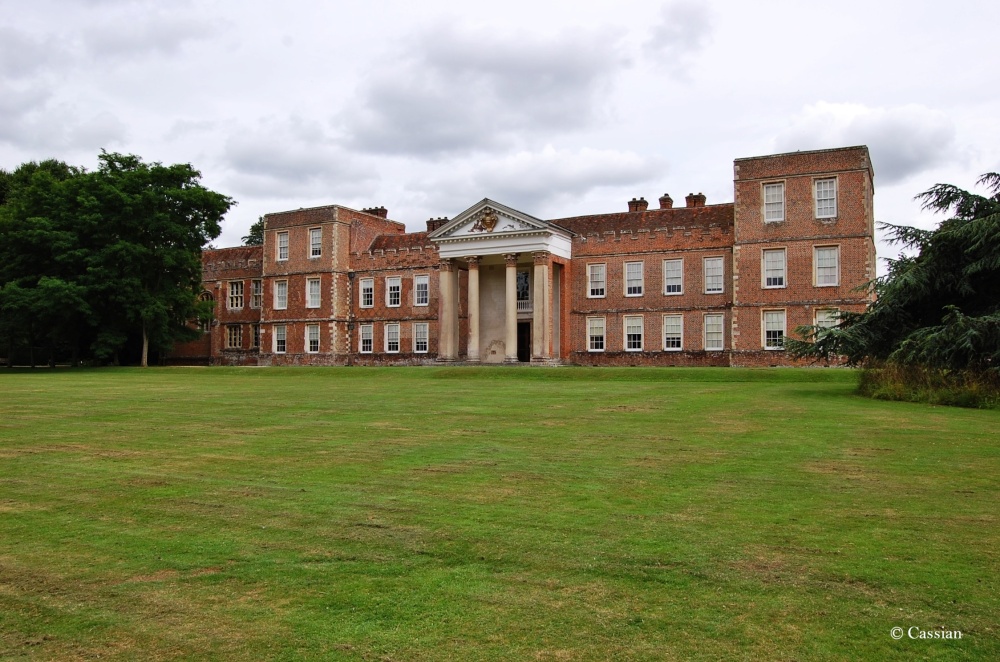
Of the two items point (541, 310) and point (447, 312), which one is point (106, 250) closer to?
point (447, 312)

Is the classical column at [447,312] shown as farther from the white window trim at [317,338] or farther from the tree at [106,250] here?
the tree at [106,250]

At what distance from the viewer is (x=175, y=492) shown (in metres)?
7.66

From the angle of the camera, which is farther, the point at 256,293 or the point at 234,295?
the point at 234,295

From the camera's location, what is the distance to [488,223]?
141ft

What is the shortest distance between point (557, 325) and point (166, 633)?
39.1 meters

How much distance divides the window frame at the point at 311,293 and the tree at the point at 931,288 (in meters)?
34.4

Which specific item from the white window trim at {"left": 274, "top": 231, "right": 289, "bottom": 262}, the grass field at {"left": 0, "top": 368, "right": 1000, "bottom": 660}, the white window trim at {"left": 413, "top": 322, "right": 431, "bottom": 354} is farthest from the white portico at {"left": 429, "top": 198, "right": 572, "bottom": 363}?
the grass field at {"left": 0, "top": 368, "right": 1000, "bottom": 660}

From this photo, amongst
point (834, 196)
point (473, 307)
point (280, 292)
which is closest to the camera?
point (834, 196)

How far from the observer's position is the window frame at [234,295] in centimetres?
5644

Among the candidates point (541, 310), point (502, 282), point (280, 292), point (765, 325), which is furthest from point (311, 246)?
point (765, 325)

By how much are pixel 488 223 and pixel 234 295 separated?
75.5ft

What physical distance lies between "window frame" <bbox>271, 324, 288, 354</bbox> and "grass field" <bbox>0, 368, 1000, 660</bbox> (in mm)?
40995

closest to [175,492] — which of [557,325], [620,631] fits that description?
[620,631]

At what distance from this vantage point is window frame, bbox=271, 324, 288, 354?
2055 inches
